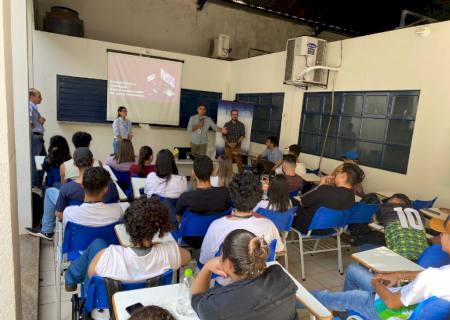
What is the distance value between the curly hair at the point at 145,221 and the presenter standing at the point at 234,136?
4.97 metres

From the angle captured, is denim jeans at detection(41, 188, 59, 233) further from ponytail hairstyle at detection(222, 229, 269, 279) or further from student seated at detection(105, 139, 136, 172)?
ponytail hairstyle at detection(222, 229, 269, 279)

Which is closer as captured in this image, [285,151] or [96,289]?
[96,289]

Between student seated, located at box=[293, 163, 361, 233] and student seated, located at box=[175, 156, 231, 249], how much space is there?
0.90 m

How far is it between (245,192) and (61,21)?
5908 mm

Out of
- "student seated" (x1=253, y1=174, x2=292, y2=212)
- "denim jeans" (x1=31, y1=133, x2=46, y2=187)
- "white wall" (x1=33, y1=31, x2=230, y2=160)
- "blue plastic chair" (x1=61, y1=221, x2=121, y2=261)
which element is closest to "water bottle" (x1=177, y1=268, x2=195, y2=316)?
"blue plastic chair" (x1=61, y1=221, x2=121, y2=261)

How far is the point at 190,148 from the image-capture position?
24.3 feet

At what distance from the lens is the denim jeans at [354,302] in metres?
1.74

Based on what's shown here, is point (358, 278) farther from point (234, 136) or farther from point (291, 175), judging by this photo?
point (234, 136)

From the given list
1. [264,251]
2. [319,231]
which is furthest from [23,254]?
[319,231]

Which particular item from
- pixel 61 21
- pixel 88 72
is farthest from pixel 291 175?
pixel 61 21

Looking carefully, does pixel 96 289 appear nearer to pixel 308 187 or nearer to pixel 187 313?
pixel 187 313

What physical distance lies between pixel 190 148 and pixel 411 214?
5601 mm

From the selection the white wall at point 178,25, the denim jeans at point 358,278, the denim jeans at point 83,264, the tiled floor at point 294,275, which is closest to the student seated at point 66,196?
the tiled floor at point 294,275

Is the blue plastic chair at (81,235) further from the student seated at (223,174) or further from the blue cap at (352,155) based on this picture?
the blue cap at (352,155)
